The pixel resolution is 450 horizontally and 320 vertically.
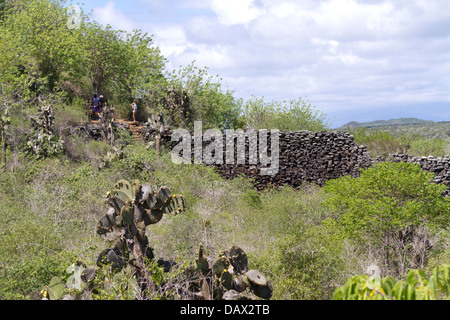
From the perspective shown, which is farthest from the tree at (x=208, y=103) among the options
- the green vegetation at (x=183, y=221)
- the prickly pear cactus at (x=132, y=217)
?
the prickly pear cactus at (x=132, y=217)

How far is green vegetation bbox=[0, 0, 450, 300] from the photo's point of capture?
19.3ft

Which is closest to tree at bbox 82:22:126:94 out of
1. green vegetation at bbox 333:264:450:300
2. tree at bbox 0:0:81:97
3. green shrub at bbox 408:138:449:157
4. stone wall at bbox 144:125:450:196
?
tree at bbox 0:0:81:97

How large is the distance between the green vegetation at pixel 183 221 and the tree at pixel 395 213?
0.09 ft

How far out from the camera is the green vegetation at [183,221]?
5871mm

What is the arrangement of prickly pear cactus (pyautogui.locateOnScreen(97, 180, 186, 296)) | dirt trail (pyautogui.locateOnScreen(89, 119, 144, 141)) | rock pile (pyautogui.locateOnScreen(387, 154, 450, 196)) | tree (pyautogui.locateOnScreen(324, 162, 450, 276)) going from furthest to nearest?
dirt trail (pyautogui.locateOnScreen(89, 119, 144, 141)), rock pile (pyautogui.locateOnScreen(387, 154, 450, 196)), tree (pyautogui.locateOnScreen(324, 162, 450, 276)), prickly pear cactus (pyautogui.locateOnScreen(97, 180, 186, 296))

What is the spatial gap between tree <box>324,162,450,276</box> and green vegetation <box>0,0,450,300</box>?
0.03 meters

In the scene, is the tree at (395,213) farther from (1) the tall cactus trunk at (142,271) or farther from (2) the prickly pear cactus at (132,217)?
(1) the tall cactus trunk at (142,271)

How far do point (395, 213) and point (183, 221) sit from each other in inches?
160

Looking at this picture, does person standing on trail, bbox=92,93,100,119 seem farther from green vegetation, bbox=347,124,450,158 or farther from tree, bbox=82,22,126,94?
green vegetation, bbox=347,124,450,158

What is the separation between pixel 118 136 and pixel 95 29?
8106mm

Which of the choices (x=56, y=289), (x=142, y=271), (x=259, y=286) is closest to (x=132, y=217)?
(x=142, y=271)

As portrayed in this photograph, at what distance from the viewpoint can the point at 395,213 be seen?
26.2 feet

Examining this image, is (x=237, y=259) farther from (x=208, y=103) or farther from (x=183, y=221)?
(x=208, y=103)
